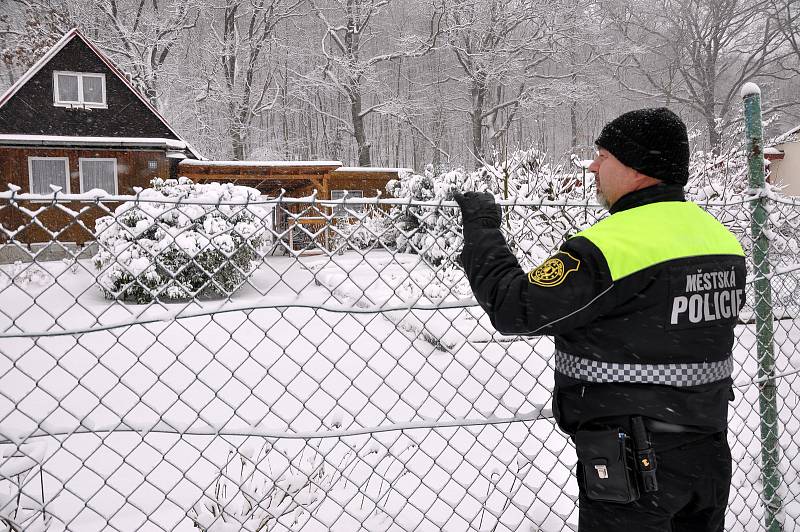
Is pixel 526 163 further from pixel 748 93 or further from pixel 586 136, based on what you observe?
pixel 586 136

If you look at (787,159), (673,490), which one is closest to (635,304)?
(673,490)

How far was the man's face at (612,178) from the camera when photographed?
5.23 feet

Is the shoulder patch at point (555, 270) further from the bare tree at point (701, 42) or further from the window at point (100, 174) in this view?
the bare tree at point (701, 42)

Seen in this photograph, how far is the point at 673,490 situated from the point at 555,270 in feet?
2.19

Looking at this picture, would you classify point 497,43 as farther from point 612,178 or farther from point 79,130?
point 612,178

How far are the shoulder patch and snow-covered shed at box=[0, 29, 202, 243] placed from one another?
17935 millimetres

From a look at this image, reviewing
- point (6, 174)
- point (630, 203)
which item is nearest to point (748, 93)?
point (630, 203)

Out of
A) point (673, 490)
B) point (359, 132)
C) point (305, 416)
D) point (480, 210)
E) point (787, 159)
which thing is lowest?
point (305, 416)

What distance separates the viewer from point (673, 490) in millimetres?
1502

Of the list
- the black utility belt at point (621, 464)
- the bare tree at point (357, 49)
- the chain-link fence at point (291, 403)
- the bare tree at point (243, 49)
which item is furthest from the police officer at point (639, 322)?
the bare tree at point (243, 49)

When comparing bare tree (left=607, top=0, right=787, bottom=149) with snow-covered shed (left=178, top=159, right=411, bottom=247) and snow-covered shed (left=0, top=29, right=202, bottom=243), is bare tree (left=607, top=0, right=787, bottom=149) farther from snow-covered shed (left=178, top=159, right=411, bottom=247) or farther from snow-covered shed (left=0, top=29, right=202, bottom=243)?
snow-covered shed (left=0, top=29, right=202, bottom=243)

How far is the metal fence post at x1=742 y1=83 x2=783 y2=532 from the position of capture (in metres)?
2.29

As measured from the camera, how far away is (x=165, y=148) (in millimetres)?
18266

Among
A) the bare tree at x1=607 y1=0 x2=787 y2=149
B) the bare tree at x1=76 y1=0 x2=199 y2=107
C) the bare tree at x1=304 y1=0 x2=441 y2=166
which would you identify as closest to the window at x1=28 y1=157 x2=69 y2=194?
the bare tree at x1=76 y1=0 x2=199 y2=107
